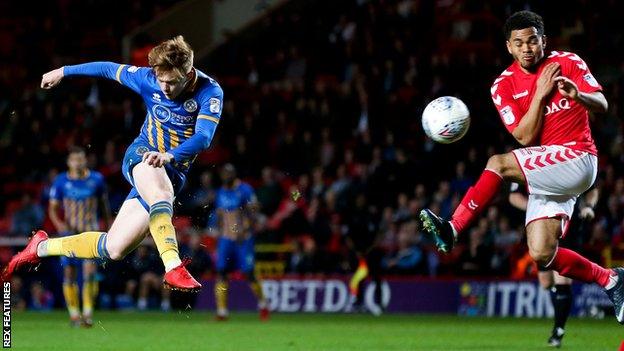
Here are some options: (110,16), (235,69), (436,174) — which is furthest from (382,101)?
(110,16)

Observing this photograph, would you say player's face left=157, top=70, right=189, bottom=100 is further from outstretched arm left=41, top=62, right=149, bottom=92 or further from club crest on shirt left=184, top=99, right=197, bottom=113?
outstretched arm left=41, top=62, right=149, bottom=92

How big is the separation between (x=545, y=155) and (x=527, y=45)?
79 cm

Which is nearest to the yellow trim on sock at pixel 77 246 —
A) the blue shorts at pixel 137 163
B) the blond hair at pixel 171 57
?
the blue shorts at pixel 137 163

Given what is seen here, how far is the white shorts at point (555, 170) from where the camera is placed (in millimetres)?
8367

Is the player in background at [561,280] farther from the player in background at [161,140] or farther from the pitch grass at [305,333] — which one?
the player in background at [161,140]

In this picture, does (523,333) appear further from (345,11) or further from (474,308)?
(345,11)

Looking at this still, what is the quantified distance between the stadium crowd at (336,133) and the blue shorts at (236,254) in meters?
1.82

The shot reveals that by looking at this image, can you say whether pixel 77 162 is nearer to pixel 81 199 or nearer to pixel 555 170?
pixel 81 199

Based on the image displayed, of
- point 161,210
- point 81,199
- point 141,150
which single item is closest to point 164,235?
point 161,210

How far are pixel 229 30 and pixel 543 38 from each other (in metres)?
16.7

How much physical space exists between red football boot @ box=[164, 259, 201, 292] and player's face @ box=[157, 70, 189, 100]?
1350 mm

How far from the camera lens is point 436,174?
61.6ft

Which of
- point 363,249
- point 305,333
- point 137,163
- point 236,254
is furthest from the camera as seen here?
point 363,249

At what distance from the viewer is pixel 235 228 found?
1639 cm
